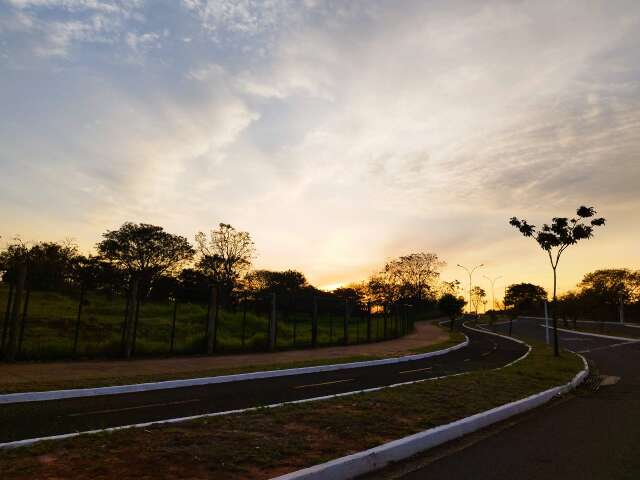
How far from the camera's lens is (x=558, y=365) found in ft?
65.4

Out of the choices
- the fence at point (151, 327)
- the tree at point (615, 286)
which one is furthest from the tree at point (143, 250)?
the tree at point (615, 286)

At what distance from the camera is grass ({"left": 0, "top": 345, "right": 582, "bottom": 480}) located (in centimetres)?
538

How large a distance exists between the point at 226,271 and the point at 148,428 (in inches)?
2197

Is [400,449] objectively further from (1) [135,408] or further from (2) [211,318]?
(2) [211,318]

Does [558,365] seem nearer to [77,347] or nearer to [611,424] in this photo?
[611,424]

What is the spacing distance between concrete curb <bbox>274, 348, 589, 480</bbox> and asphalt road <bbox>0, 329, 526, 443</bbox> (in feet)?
13.5

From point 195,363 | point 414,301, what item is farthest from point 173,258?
point 195,363

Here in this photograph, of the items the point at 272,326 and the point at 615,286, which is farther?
the point at 615,286

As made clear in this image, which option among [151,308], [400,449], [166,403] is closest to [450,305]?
[151,308]

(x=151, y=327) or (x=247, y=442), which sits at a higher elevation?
(x=151, y=327)

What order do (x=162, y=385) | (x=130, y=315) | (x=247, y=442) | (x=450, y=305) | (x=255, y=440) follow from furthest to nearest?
(x=450, y=305), (x=130, y=315), (x=162, y=385), (x=255, y=440), (x=247, y=442)

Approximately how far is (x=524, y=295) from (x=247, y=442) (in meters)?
133

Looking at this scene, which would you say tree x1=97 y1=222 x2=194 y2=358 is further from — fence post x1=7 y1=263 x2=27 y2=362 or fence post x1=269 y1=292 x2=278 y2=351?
fence post x1=7 y1=263 x2=27 y2=362

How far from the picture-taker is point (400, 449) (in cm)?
660
